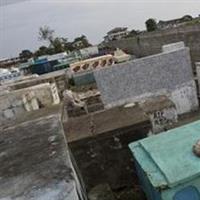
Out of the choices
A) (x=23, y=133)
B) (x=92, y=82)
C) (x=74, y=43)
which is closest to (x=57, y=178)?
(x=23, y=133)

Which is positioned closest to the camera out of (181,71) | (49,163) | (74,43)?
(49,163)

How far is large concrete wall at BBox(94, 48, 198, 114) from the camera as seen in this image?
11.5 m

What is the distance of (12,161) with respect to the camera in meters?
2.72

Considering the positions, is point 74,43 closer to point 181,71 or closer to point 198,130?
point 181,71

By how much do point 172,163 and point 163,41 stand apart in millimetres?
21245

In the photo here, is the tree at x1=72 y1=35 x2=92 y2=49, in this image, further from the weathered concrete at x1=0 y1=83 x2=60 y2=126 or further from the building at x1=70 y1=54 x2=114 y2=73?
the weathered concrete at x1=0 y1=83 x2=60 y2=126

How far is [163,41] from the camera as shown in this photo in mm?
23281

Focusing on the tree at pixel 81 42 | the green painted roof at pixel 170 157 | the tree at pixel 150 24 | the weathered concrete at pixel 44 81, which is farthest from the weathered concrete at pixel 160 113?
the tree at pixel 81 42

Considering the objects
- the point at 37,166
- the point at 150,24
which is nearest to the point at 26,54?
the point at 150,24

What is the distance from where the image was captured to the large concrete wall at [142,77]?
452 inches

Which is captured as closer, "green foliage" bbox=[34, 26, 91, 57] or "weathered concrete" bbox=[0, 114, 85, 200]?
"weathered concrete" bbox=[0, 114, 85, 200]

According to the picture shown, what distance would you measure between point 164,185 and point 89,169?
1.39 m

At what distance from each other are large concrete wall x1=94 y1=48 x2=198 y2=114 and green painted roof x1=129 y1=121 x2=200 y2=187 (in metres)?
8.26

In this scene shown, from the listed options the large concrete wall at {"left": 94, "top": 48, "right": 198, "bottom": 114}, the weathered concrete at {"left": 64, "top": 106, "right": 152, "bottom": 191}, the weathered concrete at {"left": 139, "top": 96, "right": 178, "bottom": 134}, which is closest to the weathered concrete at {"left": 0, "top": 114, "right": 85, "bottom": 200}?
the weathered concrete at {"left": 64, "top": 106, "right": 152, "bottom": 191}
